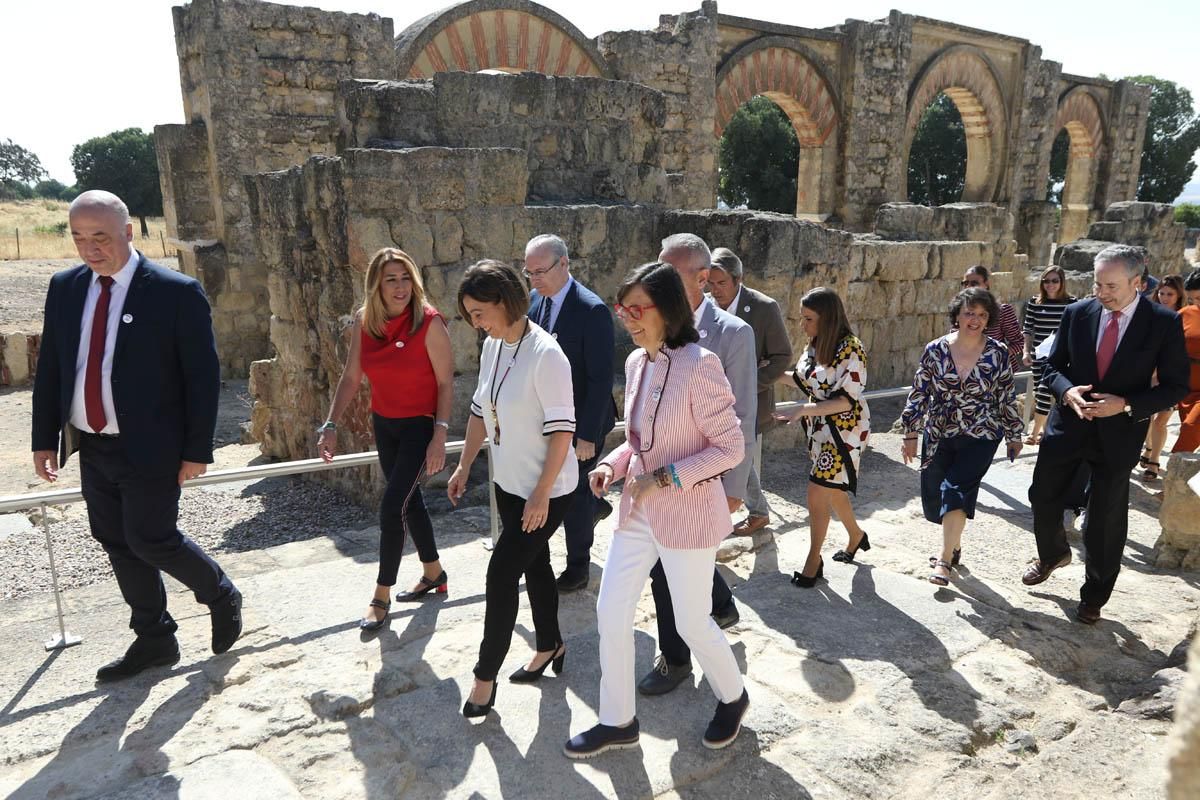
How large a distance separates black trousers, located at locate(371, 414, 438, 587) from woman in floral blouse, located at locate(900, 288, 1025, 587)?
224cm

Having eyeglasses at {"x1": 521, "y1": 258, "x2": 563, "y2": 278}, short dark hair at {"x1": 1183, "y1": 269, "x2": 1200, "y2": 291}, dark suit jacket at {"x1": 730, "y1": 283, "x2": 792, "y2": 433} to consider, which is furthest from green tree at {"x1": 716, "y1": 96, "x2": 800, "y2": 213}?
eyeglasses at {"x1": 521, "y1": 258, "x2": 563, "y2": 278}

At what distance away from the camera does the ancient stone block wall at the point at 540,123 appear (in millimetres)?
6387

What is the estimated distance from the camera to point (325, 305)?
19.9 ft

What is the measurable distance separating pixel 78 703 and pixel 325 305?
354 centimetres

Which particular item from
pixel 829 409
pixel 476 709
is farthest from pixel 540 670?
pixel 829 409

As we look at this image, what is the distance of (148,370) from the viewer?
2.94m

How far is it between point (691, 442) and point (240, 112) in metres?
9.94

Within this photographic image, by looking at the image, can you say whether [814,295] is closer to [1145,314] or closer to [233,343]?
[1145,314]

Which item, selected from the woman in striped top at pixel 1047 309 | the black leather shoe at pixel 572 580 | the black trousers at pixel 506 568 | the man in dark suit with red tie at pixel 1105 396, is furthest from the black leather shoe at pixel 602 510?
the woman in striped top at pixel 1047 309

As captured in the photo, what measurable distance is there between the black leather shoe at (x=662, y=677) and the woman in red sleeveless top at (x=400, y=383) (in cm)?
113

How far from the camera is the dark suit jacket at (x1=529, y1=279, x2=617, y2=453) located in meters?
3.46

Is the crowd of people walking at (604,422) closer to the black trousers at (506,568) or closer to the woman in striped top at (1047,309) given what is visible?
the black trousers at (506,568)

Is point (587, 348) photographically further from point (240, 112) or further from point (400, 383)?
point (240, 112)

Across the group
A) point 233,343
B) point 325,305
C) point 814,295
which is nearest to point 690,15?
point 233,343
